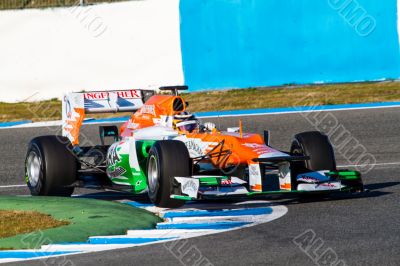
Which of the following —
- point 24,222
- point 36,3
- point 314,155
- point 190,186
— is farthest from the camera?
point 36,3

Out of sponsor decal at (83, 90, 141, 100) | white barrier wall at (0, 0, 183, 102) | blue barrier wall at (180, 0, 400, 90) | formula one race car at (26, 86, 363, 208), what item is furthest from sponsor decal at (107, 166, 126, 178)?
blue barrier wall at (180, 0, 400, 90)

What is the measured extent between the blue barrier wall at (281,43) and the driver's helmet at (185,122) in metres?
8.07

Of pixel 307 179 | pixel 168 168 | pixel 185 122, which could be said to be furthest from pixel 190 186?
pixel 185 122

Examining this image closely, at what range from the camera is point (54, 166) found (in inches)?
445

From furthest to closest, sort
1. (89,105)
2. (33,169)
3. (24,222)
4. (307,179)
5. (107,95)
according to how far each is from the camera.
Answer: (107,95), (89,105), (33,169), (307,179), (24,222)

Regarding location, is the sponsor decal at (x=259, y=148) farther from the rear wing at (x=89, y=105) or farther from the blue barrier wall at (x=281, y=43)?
the blue barrier wall at (x=281, y=43)

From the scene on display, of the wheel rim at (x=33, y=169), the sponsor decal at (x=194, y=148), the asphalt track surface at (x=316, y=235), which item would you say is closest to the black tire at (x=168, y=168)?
the sponsor decal at (x=194, y=148)

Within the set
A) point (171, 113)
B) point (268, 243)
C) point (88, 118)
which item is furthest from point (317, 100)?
point (268, 243)

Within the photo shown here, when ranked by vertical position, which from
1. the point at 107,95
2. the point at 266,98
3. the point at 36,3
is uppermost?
the point at 36,3

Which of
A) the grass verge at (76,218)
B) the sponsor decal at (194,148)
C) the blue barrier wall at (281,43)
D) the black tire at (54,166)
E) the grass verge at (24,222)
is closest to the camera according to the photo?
the grass verge at (76,218)

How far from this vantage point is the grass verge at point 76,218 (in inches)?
335

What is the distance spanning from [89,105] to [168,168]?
8.69 ft

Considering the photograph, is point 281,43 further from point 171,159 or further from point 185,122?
point 171,159

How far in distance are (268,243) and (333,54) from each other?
1136 cm
